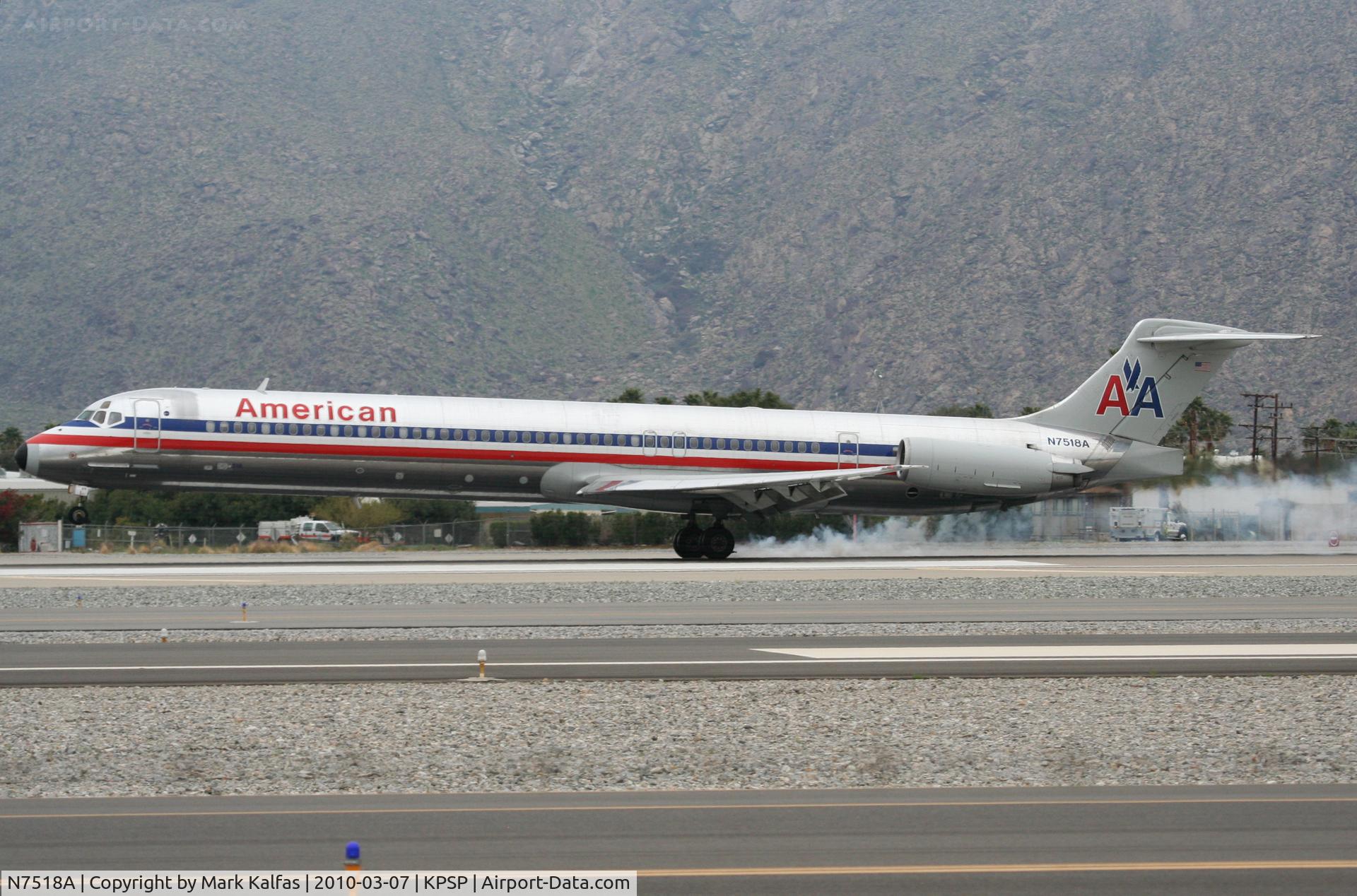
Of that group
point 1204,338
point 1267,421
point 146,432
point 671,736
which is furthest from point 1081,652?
point 1267,421

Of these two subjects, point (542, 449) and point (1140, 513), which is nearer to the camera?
point (542, 449)

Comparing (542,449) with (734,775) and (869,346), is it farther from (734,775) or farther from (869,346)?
(869,346)

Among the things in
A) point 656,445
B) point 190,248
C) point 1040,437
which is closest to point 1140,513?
point 1040,437

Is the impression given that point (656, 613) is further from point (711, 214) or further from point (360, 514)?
point (711, 214)

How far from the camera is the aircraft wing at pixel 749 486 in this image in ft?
120

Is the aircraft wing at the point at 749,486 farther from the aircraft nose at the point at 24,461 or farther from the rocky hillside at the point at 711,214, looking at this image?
the rocky hillside at the point at 711,214

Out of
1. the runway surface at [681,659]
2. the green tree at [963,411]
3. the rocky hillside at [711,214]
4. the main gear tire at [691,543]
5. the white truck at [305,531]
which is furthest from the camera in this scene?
the rocky hillside at [711,214]

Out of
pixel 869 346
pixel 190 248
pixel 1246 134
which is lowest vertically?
pixel 869 346

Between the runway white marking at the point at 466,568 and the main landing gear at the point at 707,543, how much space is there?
0.34 meters

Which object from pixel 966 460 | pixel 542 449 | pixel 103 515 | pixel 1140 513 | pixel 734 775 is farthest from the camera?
pixel 103 515

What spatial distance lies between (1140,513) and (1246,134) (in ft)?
361

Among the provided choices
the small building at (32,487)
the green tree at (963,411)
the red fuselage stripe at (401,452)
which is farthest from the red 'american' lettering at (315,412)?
the green tree at (963,411)

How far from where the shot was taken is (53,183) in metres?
160

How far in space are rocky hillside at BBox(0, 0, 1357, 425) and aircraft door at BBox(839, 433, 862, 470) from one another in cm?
9322
